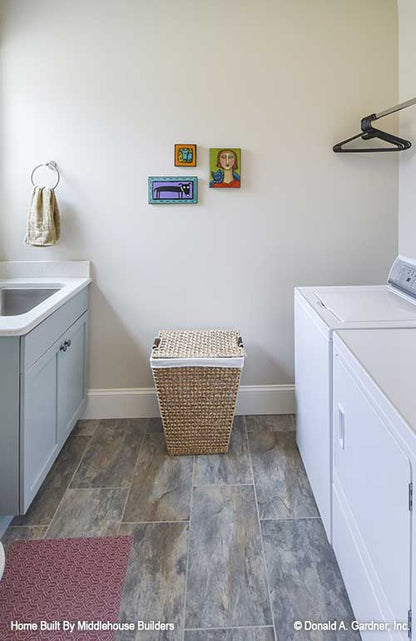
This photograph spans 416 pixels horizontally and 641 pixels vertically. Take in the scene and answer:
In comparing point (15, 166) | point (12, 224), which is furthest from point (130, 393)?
point (15, 166)

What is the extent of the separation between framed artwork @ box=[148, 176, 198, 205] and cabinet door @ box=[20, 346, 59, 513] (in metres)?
1.09

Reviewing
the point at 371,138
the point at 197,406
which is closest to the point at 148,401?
the point at 197,406

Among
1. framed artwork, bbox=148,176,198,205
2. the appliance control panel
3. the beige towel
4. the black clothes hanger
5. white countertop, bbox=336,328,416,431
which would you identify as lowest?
white countertop, bbox=336,328,416,431

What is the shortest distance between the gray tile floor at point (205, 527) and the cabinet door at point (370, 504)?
20cm

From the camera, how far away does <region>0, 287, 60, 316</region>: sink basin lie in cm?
246

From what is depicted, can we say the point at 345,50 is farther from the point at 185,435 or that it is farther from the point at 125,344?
the point at 185,435

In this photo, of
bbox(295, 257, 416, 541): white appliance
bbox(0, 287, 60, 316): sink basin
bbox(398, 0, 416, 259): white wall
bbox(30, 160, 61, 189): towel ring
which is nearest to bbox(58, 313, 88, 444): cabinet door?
bbox(0, 287, 60, 316): sink basin

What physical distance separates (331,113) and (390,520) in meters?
2.25

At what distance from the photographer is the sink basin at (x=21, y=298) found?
2.46 metres

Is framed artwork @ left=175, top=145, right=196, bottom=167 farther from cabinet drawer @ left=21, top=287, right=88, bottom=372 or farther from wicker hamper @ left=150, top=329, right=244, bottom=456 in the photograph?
wicker hamper @ left=150, top=329, right=244, bottom=456

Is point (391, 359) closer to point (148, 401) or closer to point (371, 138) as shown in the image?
point (371, 138)

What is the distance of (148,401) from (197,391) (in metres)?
0.57

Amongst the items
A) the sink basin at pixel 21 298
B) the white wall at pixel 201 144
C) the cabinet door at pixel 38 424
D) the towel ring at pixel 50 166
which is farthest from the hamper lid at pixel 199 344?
the towel ring at pixel 50 166

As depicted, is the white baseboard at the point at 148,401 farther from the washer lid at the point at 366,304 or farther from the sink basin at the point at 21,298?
the washer lid at the point at 366,304
